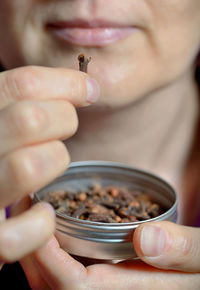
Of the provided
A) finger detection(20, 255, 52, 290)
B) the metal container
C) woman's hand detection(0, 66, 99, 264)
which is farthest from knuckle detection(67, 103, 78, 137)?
finger detection(20, 255, 52, 290)

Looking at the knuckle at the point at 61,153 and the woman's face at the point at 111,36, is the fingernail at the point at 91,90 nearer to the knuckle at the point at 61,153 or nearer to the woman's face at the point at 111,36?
the knuckle at the point at 61,153

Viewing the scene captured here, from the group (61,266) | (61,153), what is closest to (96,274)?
(61,266)

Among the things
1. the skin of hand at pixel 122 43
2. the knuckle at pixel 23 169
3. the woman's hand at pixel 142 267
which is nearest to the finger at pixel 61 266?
the woman's hand at pixel 142 267

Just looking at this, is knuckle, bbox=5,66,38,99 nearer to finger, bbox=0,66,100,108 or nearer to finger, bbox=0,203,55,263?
finger, bbox=0,66,100,108

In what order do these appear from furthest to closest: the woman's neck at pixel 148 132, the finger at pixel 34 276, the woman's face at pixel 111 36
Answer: the woman's neck at pixel 148 132
the woman's face at pixel 111 36
the finger at pixel 34 276

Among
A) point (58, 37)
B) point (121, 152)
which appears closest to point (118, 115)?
point (121, 152)

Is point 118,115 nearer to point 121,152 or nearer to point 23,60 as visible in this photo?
point 121,152
